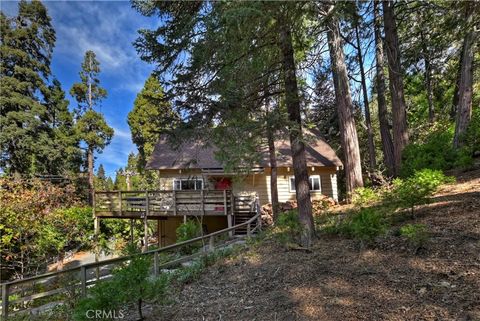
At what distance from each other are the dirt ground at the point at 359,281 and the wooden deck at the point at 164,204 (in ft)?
23.9

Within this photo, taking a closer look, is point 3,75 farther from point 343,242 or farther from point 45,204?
point 343,242

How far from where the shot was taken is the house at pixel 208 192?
13781mm

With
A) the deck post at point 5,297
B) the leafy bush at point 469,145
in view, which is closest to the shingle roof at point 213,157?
the leafy bush at point 469,145

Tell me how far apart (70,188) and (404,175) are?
1499 centimetres

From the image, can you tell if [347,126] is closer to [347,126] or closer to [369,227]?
[347,126]

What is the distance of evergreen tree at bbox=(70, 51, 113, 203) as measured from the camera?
24.6 metres

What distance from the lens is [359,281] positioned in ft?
13.3

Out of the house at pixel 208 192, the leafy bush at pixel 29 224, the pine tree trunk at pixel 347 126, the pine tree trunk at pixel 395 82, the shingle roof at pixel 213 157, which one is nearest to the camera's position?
the pine tree trunk at pixel 395 82

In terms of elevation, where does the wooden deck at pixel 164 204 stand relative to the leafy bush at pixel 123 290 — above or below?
above

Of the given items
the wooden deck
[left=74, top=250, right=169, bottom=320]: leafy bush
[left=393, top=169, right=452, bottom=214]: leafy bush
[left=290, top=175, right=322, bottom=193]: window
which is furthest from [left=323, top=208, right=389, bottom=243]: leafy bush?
[left=290, top=175, right=322, bottom=193]: window

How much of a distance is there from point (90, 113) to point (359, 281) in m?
25.1
